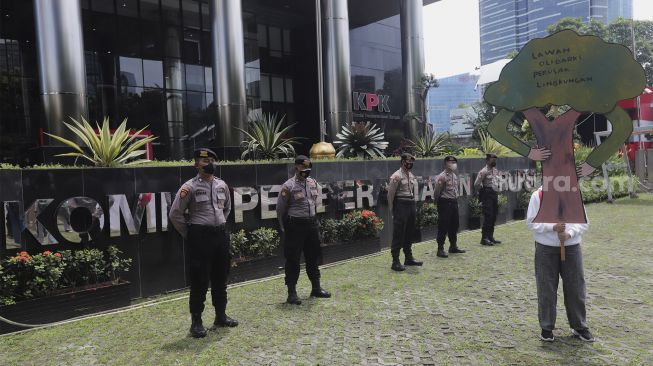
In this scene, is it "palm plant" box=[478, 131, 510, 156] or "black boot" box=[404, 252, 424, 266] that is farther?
"palm plant" box=[478, 131, 510, 156]

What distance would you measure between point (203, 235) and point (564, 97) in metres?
3.86

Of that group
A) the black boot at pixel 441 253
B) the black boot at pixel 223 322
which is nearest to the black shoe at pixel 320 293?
the black boot at pixel 223 322

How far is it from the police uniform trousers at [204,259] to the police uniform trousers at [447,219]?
17.2ft

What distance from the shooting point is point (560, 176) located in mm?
4445

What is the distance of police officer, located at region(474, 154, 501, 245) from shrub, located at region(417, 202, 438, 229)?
1421mm

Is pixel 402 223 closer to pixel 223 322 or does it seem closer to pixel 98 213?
pixel 223 322

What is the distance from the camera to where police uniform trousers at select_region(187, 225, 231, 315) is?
5199 mm

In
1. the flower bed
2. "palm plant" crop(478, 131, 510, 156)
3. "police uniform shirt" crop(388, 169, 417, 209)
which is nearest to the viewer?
the flower bed

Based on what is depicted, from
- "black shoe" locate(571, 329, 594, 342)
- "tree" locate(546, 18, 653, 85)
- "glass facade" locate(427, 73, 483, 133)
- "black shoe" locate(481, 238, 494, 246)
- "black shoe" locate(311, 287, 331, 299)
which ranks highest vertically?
"glass facade" locate(427, 73, 483, 133)

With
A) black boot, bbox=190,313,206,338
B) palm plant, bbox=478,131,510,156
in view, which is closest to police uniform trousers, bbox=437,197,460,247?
black boot, bbox=190,313,206,338

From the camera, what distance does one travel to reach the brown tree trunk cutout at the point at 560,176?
4.38m

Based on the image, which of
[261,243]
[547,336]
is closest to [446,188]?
[261,243]

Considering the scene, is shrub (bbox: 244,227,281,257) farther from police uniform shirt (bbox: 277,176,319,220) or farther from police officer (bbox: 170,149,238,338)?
police officer (bbox: 170,149,238,338)

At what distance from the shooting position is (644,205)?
17.4m
